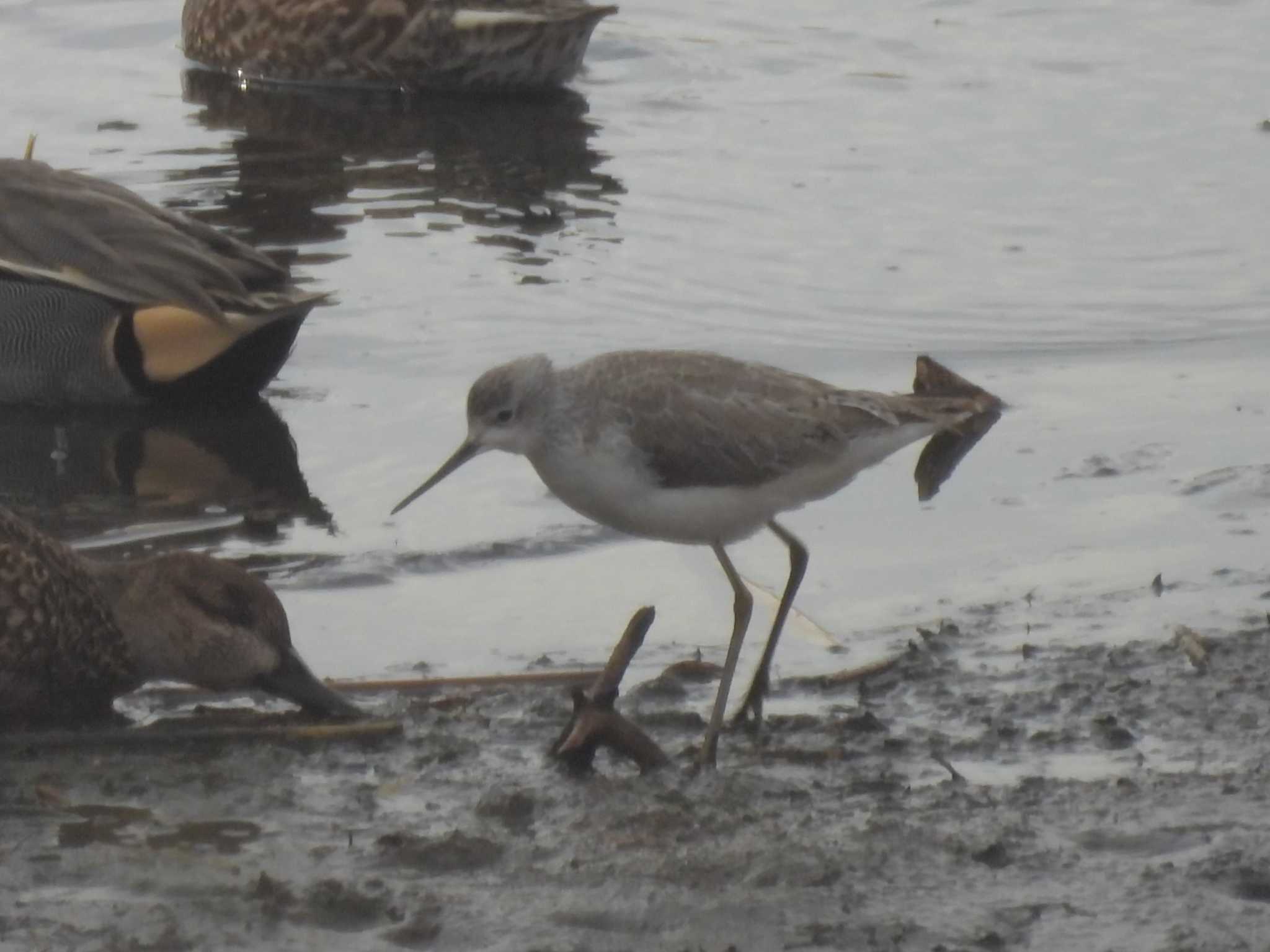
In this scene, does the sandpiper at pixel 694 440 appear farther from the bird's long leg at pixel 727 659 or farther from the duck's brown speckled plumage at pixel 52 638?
the duck's brown speckled plumage at pixel 52 638

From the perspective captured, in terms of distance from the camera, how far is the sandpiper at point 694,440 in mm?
4758

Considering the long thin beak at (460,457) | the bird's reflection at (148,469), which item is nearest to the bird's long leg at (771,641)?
the long thin beak at (460,457)

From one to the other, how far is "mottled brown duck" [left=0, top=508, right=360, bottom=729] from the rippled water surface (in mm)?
386

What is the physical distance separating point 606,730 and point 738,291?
13.4 ft

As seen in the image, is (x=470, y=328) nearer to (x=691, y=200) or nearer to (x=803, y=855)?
(x=691, y=200)

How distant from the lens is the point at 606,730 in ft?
14.6

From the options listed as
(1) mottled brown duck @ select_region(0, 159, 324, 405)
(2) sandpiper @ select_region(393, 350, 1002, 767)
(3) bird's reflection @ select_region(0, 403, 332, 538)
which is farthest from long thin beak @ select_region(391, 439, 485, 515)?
(1) mottled brown duck @ select_region(0, 159, 324, 405)

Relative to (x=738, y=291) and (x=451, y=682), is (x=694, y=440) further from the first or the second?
(x=738, y=291)

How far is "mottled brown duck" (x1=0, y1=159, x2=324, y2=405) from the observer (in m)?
7.30

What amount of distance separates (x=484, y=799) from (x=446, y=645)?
3.69ft

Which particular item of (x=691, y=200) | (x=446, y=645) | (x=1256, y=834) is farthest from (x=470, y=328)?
(x=1256, y=834)

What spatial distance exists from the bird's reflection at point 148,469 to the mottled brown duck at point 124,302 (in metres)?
0.11

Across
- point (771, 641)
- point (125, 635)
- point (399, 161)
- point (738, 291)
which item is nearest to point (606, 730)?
point (771, 641)

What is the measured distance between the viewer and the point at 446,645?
5.41 m
